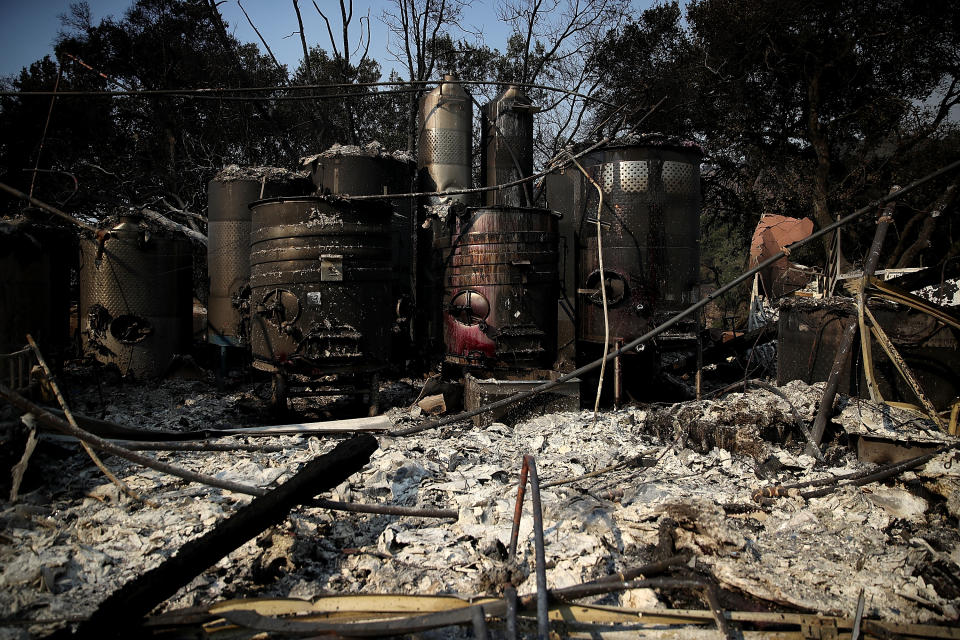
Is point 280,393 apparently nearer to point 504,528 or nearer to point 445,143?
point 504,528

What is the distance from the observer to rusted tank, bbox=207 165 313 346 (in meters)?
9.34

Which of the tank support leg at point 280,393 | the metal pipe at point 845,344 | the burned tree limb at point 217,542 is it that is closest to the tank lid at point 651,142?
the metal pipe at point 845,344

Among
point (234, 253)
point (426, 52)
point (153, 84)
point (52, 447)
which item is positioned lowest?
point (52, 447)

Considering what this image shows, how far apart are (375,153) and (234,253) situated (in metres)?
2.89

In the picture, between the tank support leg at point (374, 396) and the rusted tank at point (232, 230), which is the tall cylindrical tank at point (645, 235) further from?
the rusted tank at point (232, 230)

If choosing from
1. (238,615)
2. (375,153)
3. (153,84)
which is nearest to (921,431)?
(238,615)

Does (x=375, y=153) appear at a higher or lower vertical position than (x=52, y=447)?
higher

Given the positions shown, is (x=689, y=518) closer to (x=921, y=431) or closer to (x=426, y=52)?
(x=921, y=431)

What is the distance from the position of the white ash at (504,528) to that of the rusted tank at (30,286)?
141 inches

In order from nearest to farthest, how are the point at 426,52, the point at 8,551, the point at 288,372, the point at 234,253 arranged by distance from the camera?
1. the point at 8,551
2. the point at 288,372
3. the point at 234,253
4. the point at 426,52

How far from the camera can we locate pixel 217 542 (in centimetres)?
270

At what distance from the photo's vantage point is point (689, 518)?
3682 mm

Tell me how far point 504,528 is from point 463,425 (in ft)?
9.30

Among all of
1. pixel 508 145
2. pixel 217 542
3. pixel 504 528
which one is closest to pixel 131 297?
pixel 508 145
